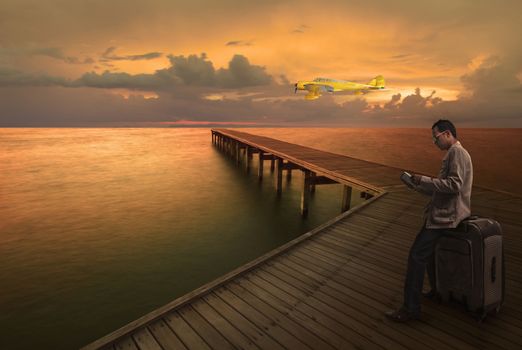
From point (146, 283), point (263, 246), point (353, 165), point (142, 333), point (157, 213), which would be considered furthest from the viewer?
point (157, 213)

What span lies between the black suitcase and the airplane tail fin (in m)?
43.0

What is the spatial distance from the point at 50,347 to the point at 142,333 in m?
4.41

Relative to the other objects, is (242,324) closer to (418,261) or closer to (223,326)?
(223,326)

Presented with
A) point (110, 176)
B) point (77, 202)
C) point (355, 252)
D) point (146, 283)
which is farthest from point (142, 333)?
point (110, 176)

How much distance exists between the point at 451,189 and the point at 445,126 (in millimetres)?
709

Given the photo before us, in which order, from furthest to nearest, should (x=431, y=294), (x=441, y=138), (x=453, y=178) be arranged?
(x=431, y=294), (x=441, y=138), (x=453, y=178)

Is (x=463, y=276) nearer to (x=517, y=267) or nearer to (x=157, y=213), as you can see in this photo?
(x=517, y=267)

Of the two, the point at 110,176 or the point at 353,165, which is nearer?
the point at 353,165

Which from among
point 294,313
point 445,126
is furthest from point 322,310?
point 445,126

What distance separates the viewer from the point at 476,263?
128 inches

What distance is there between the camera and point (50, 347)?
6023 mm

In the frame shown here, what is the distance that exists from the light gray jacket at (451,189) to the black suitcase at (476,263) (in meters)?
0.27

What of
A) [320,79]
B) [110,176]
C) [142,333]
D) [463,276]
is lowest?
[110,176]

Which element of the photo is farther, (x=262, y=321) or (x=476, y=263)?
(x=262, y=321)
